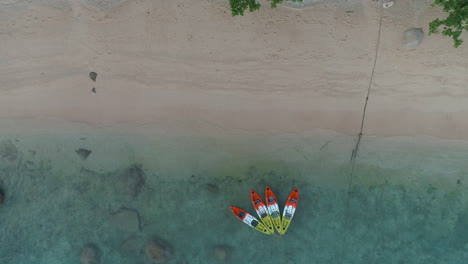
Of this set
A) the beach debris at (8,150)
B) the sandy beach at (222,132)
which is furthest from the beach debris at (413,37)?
the beach debris at (8,150)

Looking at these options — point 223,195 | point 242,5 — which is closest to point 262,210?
point 223,195

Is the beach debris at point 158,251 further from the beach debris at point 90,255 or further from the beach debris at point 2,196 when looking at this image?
the beach debris at point 2,196

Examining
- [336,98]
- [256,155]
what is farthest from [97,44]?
[336,98]

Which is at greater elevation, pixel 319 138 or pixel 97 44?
pixel 97 44

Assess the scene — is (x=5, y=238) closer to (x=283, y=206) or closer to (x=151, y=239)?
(x=151, y=239)

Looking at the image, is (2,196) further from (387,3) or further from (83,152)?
(387,3)
